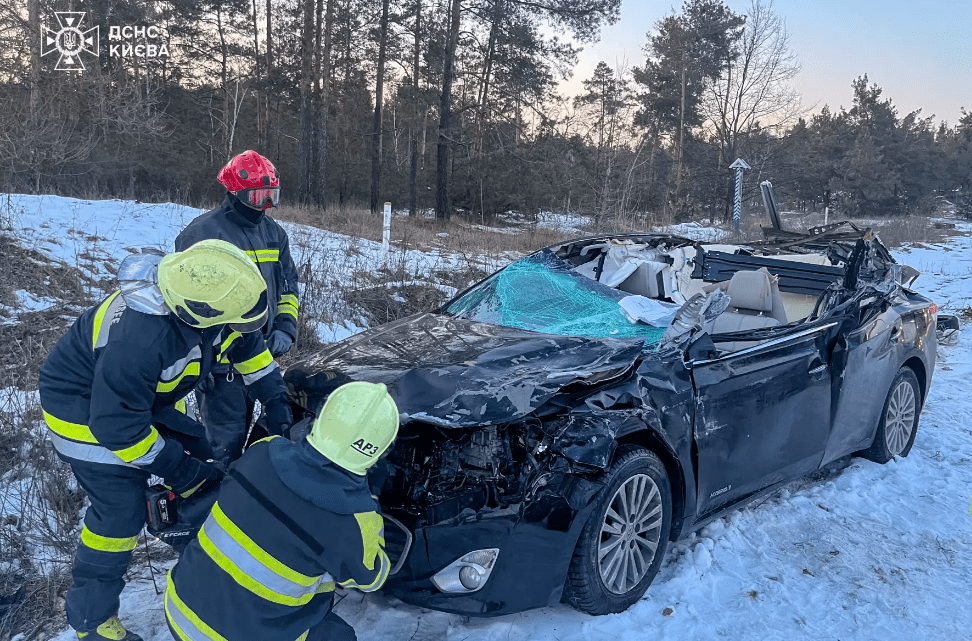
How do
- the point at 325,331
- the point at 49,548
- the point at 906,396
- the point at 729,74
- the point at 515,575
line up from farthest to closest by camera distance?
the point at 729,74
the point at 325,331
the point at 906,396
the point at 49,548
the point at 515,575

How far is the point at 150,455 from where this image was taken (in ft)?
7.80

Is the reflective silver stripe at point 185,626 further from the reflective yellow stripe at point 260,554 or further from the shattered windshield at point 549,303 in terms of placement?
the shattered windshield at point 549,303

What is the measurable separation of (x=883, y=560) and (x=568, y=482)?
6.48 ft

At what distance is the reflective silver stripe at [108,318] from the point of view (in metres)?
2.37

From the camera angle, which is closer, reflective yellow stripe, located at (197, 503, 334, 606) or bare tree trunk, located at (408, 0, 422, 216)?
reflective yellow stripe, located at (197, 503, 334, 606)

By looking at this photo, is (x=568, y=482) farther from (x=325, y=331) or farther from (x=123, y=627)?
(x=325, y=331)

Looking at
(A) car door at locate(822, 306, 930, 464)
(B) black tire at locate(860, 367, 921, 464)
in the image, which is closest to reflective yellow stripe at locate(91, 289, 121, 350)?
(A) car door at locate(822, 306, 930, 464)

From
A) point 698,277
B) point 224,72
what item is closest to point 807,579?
point 698,277

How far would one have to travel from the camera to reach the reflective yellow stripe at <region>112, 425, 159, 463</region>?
7.60ft

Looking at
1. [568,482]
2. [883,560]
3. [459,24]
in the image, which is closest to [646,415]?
[568,482]

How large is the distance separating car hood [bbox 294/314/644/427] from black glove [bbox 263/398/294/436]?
25 centimetres

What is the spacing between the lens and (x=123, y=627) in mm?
2553

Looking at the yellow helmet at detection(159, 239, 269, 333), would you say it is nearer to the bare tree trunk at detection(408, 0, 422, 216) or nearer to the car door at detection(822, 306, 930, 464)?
the car door at detection(822, 306, 930, 464)

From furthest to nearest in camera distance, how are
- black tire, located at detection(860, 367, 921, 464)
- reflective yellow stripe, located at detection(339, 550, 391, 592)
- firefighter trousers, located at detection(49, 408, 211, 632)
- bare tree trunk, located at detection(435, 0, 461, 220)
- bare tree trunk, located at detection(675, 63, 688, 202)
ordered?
bare tree trunk, located at detection(675, 63, 688, 202) < bare tree trunk, located at detection(435, 0, 461, 220) < black tire, located at detection(860, 367, 921, 464) < firefighter trousers, located at detection(49, 408, 211, 632) < reflective yellow stripe, located at detection(339, 550, 391, 592)
